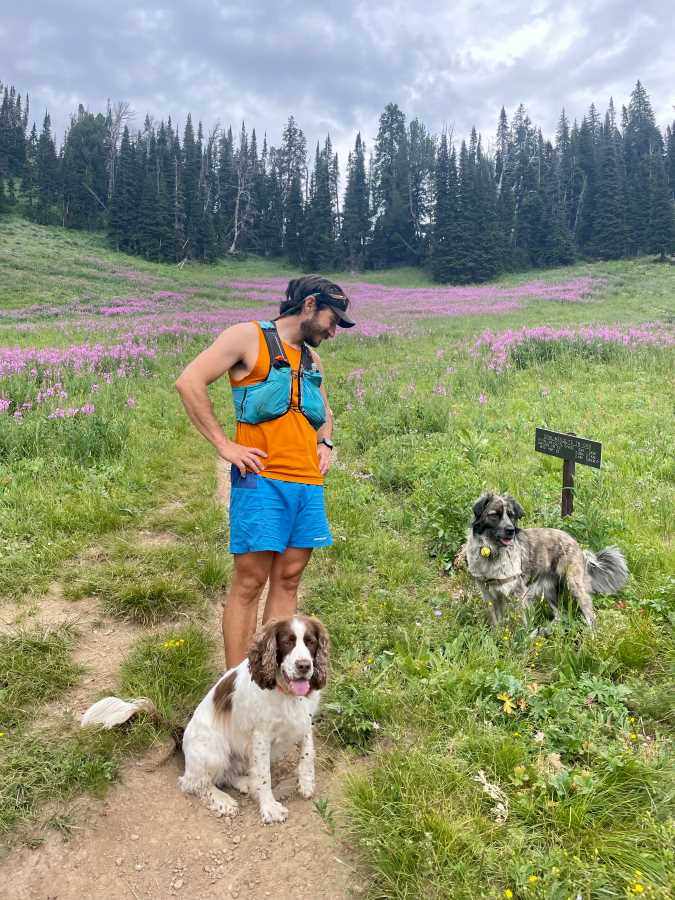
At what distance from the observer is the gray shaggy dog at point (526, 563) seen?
3.78m

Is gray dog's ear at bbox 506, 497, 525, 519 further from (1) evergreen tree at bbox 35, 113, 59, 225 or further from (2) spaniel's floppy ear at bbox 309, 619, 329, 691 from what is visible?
(1) evergreen tree at bbox 35, 113, 59, 225

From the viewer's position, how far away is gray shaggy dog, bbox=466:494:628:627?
3.78 metres

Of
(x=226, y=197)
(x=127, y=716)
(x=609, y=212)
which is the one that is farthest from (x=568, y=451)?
(x=226, y=197)

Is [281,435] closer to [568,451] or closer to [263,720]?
[263,720]

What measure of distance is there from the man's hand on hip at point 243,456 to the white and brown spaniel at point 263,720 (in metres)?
0.86

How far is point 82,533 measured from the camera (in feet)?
17.1

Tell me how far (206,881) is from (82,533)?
146 inches

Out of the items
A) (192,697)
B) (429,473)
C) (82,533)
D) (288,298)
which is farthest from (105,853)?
(429,473)

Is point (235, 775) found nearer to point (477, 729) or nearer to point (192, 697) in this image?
point (192, 697)

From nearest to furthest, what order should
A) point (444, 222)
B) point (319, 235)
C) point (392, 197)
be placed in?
point (319, 235), point (444, 222), point (392, 197)

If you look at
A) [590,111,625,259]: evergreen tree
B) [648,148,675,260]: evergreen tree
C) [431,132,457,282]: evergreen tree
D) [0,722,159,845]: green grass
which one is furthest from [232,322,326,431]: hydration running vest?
[590,111,625,259]: evergreen tree

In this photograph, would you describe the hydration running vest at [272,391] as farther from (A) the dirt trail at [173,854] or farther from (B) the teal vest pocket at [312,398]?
(A) the dirt trail at [173,854]

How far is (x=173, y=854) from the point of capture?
7.74 feet

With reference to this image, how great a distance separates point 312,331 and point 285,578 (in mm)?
1509
